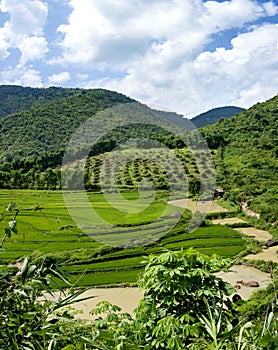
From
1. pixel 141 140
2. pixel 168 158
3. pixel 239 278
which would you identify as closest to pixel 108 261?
pixel 239 278

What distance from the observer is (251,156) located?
4216cm

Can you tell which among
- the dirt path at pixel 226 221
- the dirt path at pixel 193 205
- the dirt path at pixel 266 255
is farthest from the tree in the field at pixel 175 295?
the dirt path at pixel 193 205

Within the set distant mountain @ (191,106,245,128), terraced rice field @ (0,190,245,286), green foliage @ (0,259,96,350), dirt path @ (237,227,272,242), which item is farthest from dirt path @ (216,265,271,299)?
distant mountain @ (191,106,245,128)

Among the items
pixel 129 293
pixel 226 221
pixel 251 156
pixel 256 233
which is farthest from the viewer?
pixel 251 156

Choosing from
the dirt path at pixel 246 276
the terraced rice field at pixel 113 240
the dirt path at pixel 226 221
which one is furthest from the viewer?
the dirt path at pixel 226 221

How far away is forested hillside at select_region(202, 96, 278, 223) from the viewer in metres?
32.3

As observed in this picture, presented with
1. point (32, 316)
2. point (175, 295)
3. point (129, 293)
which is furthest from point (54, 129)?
Result: point (32, 316)

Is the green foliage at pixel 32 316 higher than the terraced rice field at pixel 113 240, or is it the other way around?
the green foliage at pixel 32 316

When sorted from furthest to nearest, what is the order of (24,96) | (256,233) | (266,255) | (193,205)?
1. (24,96)
2. (193,205)
3. (256,233)
4. (266,255)

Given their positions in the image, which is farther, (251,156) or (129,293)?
(251,156)

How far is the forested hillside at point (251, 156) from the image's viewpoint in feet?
106

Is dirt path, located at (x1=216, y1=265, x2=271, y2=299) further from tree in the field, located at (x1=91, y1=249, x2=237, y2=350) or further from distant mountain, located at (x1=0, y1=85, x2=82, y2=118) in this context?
distant mountain, located at (x1=0, y1=85, x2=82, y2=118)

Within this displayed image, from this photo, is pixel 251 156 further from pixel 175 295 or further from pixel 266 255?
pixel 175 295

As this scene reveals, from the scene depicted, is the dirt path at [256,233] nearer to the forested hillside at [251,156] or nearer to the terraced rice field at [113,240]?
the terraced rice field at [113,240]
